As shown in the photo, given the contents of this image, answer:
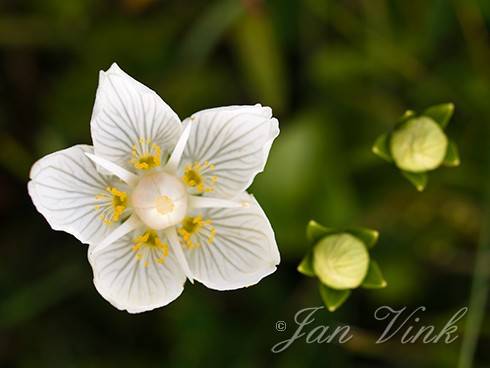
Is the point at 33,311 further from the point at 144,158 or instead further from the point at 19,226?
the point at 144,158

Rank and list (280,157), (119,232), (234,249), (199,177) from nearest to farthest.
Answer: (119,232), (234,249), (199,177), (280,157)

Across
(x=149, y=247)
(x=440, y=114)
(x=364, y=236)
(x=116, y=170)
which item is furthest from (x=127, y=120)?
(x=440, y=114)

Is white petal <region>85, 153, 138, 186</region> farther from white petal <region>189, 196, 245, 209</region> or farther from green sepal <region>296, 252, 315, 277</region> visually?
green sepal <region>296, 252, 315, 277</region>

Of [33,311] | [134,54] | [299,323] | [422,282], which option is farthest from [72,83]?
[422,282]

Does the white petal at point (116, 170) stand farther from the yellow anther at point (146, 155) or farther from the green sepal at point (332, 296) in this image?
the green sepal at point (332, 296)

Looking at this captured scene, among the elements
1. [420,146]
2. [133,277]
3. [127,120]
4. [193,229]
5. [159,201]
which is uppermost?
[420,146]

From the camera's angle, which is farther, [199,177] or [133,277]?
[199,177]

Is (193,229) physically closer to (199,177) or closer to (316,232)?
(199,177)

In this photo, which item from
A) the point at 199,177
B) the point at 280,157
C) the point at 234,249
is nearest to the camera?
the point at 234,249
